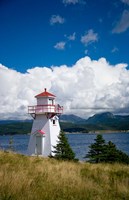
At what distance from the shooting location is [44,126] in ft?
101

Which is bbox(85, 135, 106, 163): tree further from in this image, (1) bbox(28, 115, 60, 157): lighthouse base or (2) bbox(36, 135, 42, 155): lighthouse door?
(2) bbox(36, 135, 42, 155): lighthouse door

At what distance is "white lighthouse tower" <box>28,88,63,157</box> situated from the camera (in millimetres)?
30016

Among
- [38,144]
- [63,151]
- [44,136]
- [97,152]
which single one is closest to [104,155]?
[97,152]

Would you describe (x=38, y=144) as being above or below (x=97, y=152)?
above

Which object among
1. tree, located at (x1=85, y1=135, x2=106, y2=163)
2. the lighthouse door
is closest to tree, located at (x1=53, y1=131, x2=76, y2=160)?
tree, located at (x1=85, y1=135, x2=106, y2=163)

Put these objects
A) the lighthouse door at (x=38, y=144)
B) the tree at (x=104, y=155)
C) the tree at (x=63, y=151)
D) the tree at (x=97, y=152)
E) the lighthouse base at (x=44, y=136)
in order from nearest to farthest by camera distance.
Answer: the tree at (x=104, y=155) → the tree at (x=97, y=152) → the tree at (x=63, y=151) → the lighthouse base at (x=44, y=136) → the lighthouse door at (x=38, y=144)

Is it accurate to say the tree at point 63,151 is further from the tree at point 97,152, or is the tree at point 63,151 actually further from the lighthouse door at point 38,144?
the lighthouse door at point 38,144

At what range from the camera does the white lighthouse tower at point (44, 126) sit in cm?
3002

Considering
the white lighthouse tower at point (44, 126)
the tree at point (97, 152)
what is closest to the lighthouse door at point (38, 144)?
the white lighthouse tower at point (44, 126)

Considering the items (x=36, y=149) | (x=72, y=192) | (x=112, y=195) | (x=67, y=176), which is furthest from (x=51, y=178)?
(x=36, y=149)

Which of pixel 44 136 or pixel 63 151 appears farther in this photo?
pixel 44 136

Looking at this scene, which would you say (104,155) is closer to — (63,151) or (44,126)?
(63,151)

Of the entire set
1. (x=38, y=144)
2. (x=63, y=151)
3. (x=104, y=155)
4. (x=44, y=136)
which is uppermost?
(x=44, y=136)

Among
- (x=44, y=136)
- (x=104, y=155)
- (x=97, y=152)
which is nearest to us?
(x=104, y=155)
